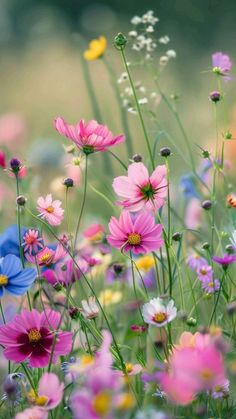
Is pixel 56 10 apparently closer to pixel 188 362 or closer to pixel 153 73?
pixel 153 73

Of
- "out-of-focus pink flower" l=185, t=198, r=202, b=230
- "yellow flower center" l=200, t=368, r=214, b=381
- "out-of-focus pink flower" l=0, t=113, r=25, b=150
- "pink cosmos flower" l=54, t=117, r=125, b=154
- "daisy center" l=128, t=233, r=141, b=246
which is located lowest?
"out-of-focus pink flower" l=185, t=198, r=202, b=230

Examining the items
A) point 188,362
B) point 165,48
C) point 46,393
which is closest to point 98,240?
point 46,393

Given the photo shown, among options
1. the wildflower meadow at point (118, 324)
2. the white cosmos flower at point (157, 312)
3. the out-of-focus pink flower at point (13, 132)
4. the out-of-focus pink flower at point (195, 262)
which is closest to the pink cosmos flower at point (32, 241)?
the wildflower meadow at point (118, 324)

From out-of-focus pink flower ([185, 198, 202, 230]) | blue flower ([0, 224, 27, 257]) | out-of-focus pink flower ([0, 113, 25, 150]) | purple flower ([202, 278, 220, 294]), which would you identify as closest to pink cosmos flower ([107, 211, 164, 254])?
purple flower ([202, 278, 220, 294])

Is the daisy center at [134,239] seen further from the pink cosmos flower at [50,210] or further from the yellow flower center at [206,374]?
the yellow flower center at [206,374]

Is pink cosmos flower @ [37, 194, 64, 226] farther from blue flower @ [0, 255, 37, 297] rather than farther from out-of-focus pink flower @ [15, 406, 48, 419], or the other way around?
out-of-focus pink flower @ [15, 406, 48, 419]

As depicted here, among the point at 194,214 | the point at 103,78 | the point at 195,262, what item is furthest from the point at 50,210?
the point at 103,78

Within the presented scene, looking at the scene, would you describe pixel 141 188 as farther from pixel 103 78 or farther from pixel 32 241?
pixel 103 78
